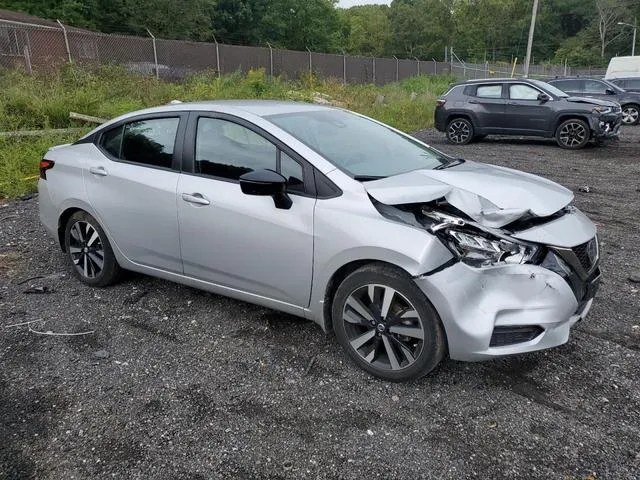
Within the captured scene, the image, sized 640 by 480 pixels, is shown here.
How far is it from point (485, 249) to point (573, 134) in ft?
36.0

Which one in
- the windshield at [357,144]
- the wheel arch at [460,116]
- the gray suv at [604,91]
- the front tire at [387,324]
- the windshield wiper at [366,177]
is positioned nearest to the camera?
the front tire at [387,324]

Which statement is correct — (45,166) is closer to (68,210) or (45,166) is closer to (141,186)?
(68,210)

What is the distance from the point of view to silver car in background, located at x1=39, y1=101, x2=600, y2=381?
2.77 metres

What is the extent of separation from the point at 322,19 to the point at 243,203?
59.7m

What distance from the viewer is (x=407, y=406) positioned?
112 inches

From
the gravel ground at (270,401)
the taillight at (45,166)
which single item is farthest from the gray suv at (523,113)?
the taillight at (45,166)

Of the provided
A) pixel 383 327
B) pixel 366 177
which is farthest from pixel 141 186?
pixel 383 327

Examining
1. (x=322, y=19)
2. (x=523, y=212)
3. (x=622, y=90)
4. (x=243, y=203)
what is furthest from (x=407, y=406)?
(x=322, y=19)

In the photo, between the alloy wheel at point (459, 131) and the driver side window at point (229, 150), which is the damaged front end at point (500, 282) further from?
the alloy wheel at point (459, 131)

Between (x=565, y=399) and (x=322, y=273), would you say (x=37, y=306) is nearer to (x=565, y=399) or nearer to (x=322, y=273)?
(x=322, y=273)

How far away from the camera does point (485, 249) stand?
282 centimetres

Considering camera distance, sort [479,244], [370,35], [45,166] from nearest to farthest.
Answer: [479,244] → [45,166] → [370,35]

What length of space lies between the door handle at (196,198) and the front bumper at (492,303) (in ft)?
5.14

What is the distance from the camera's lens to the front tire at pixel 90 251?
169 inches
